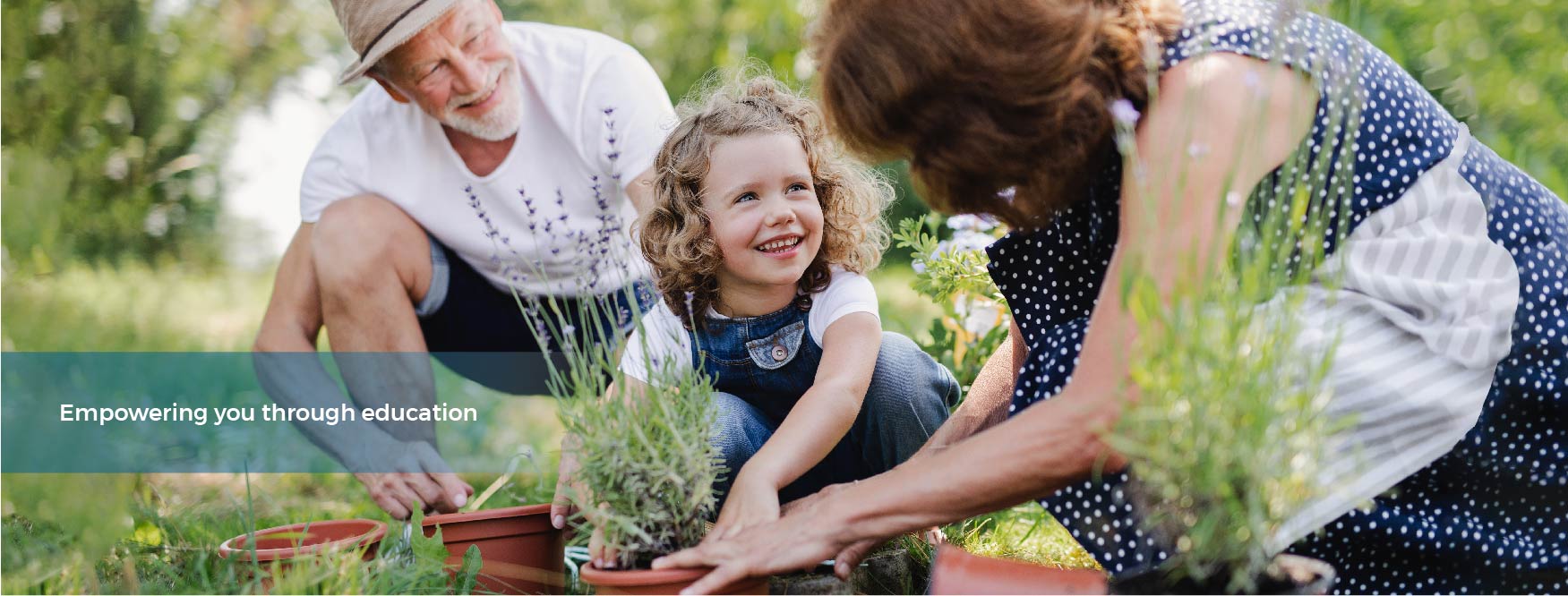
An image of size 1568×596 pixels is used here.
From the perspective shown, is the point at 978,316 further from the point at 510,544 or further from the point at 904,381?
the point at 510,544

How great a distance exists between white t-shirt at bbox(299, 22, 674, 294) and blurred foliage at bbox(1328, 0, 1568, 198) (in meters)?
2.57

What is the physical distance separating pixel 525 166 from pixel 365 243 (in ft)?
1.41

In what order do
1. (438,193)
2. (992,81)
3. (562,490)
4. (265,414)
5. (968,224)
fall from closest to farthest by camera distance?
(992,81) < (562,490) < (968,224) < (438,193) < (265,414)

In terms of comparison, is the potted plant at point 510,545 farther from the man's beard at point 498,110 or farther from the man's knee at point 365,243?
the man's beard at point 498,110

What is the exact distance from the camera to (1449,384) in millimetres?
1604

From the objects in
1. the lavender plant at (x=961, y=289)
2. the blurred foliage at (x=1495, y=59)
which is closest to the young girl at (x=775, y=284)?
the lavender plant at (x=961, y=289)

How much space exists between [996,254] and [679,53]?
6787 millimetres

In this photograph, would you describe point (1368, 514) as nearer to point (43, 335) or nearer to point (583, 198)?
point (583, 198)

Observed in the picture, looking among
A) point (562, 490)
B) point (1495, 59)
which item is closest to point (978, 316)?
point (562, 490)

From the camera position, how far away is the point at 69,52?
406 centimetres

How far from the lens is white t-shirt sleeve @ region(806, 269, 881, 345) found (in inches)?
88.3

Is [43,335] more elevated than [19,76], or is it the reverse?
[19,76]

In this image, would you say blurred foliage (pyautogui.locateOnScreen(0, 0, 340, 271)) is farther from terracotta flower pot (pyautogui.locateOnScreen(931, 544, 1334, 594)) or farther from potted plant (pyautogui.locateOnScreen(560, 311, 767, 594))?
terracotta flower pot (pyautogui.locateOnScreen(931, 544, 1334, 594))

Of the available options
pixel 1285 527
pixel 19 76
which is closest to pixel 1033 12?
pixel 1285 527
